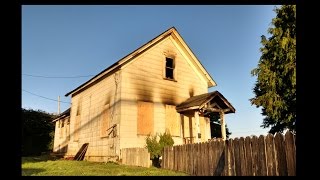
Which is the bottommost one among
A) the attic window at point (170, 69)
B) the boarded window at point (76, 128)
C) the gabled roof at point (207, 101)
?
the boarded window at point (76, 128)

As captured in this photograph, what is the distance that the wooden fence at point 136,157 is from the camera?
14683 mm

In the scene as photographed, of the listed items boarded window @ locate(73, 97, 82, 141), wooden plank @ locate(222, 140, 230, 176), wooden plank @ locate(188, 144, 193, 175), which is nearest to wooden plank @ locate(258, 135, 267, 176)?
wooden plank @ locate(222, 140, 230, 176)

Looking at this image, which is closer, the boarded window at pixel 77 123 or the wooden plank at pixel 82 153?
the wooden plank at pixel 82 153

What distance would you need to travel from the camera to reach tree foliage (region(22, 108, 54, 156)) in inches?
1188

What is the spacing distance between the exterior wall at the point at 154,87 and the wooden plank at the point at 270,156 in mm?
10472

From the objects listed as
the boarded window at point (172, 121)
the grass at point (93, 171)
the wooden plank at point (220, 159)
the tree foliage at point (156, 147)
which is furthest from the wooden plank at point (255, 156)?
the boarded window at point (172, 121)

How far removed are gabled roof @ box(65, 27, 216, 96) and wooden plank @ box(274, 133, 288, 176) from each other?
40.0ft

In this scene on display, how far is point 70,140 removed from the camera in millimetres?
25562

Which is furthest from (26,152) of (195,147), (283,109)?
(283,109)

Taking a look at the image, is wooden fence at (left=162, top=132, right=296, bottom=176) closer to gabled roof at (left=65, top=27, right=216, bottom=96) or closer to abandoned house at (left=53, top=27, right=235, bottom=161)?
abandoned house at (left=53, top=27, right=235, bottom=161)

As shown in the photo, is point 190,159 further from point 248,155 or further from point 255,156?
point 255,156

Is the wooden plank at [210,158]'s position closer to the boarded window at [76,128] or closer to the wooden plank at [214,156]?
the wooden plank at [214,156]
